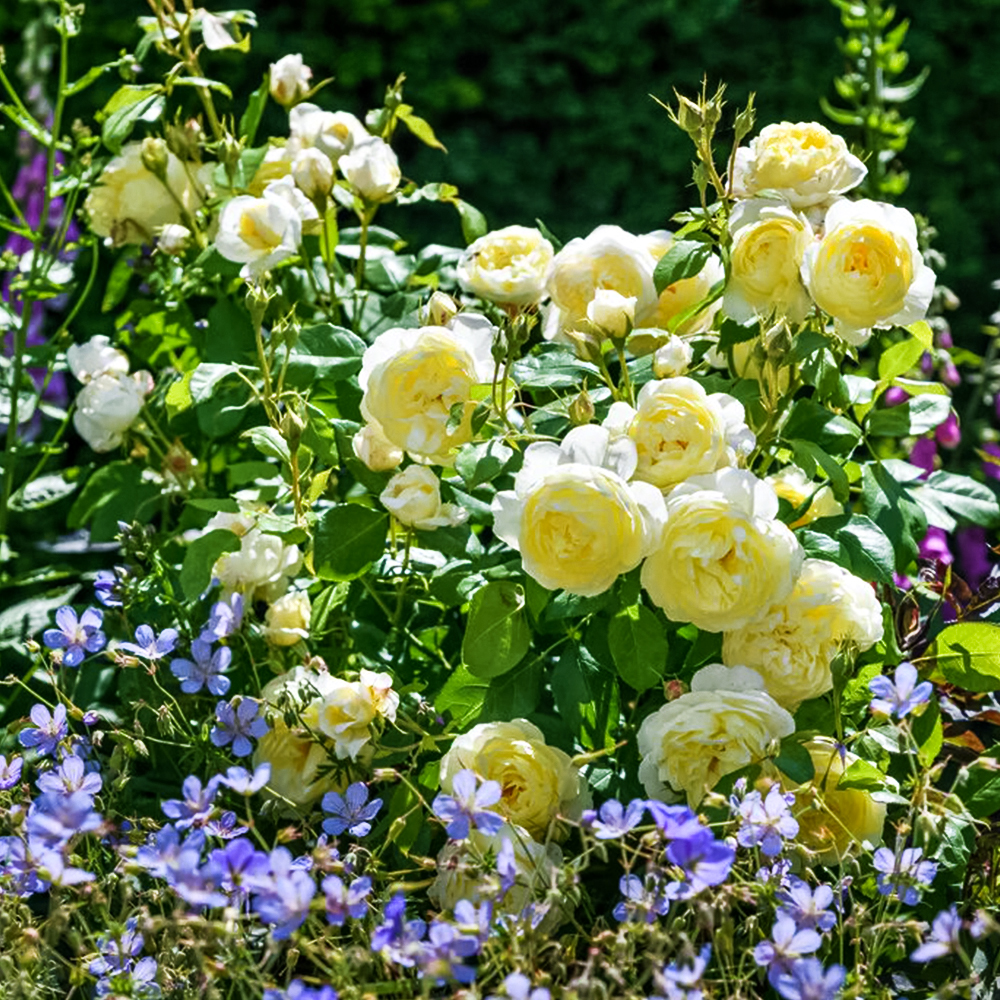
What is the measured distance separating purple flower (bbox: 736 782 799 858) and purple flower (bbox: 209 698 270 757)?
1.60ft

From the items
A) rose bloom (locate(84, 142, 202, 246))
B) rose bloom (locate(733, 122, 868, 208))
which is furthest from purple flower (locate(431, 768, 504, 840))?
rose bloom (locate(84, 142, 202, 246))

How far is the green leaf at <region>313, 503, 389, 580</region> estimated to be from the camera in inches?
61.7

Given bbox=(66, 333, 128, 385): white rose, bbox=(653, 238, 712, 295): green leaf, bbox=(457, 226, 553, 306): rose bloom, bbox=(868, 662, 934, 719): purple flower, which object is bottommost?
bbox=(66, 333, 128, 385): white rose

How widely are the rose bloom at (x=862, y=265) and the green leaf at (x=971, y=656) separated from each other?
0.34m

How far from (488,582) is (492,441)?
0.15m

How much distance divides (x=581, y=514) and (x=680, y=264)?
403 millimetres

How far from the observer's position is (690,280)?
174 centimetres

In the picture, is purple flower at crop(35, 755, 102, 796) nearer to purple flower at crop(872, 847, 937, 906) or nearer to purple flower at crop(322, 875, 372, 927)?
purple flower at crop(322, 875, 372, 927)

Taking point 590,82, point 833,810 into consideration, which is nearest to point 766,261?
point 833,810

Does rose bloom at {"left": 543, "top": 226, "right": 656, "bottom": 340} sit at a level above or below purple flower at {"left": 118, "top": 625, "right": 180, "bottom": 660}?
above

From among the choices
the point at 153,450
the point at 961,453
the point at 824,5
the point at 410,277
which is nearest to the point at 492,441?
the point at 410,277

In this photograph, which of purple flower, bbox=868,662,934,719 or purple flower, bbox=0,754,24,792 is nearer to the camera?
purple flower, bbox=868,662,934,719

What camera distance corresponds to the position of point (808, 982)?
1.07 metres

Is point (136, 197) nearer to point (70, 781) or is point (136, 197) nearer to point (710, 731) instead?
point (70, 781)
